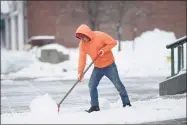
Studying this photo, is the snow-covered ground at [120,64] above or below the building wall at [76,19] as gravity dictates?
below

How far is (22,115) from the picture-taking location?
7348 mm

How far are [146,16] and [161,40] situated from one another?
10.2 feet

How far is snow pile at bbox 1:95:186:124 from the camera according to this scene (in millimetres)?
6809

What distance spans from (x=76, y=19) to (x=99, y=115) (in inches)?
681

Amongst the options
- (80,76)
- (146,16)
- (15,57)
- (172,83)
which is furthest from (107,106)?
(146,16)

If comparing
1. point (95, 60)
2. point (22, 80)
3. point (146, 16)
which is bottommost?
point (22, 80)

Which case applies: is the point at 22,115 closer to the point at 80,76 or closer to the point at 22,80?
the point at 80,76

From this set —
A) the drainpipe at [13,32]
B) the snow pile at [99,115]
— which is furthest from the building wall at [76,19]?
the snow pile at [99,115]

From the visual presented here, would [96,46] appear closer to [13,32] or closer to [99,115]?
[99,115]

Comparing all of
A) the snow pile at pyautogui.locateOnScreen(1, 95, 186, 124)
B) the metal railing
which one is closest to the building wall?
the metal railing

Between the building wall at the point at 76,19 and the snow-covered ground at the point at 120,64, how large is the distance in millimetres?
2683

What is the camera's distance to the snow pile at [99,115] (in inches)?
268

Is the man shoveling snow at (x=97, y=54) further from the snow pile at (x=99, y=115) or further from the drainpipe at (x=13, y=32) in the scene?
the drainpipe at (x=13, y=32)

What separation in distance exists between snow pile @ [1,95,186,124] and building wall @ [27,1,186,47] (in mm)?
15969
